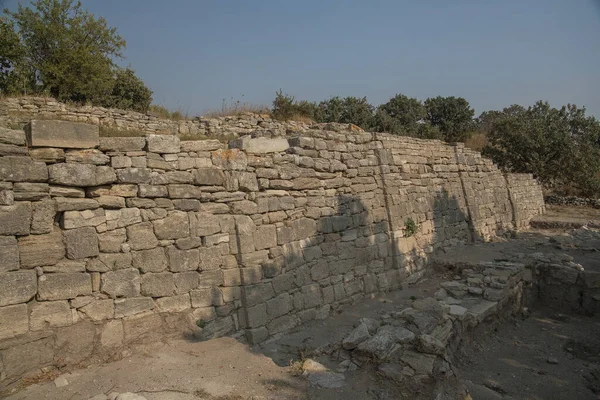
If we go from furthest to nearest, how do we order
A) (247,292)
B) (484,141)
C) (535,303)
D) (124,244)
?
(484,141)
(535,303)
(247,292)
(124,244)

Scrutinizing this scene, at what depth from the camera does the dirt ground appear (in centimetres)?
408

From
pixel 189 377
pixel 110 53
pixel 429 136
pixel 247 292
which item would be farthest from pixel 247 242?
pixel 429 136

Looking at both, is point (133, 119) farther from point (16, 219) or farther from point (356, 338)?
point (356, 338)

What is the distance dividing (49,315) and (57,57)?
1338cm

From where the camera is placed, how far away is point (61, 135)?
452cm

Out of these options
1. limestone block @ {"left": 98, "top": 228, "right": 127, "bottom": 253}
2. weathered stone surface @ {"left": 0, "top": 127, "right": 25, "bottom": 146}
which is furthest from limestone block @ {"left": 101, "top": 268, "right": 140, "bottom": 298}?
weathered stone surface @ {"left": 0, "top": 127, "right": 25, "bottom": 146}

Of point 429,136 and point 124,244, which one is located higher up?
point 429,136

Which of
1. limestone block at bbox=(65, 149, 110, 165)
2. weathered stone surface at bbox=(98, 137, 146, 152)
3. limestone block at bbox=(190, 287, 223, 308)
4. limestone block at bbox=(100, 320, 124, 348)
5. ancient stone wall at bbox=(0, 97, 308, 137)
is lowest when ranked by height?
limestone block at bbox=(100, 320, 124, 348)

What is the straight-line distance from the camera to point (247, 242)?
5.95 metres

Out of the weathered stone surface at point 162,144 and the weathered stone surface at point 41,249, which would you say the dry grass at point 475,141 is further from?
the weathered stone surface at point 41,249

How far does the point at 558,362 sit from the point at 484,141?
22337mm

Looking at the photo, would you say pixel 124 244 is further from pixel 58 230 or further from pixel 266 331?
pixel 266 331

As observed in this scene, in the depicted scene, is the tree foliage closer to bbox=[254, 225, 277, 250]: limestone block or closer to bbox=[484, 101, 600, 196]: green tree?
bbox=[254, 225, 277, 250]: limestone block

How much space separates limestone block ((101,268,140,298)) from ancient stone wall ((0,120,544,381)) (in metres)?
0.01
